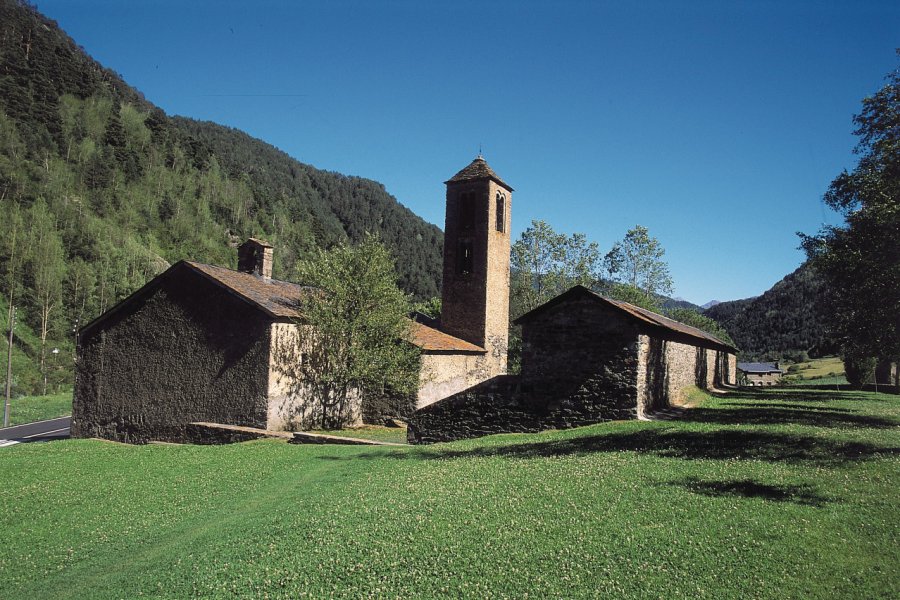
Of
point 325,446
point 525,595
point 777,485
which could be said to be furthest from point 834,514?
point 325,446

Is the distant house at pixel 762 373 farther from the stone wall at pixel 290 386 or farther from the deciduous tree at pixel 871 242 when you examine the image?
the stone wall at pixel 290 386

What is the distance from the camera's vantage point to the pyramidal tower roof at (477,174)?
33656mm

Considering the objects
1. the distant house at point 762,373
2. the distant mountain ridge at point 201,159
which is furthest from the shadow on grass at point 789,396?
the distant house at point 762,373

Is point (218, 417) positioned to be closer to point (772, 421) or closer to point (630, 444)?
point (630, 444)

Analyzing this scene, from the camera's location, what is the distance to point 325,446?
1888cm

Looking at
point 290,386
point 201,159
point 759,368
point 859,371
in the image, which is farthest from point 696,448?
point 201,159

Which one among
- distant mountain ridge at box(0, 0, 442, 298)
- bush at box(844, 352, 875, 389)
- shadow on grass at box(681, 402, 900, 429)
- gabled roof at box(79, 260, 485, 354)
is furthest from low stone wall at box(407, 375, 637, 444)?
bush at box(844, 352, 875, 389)

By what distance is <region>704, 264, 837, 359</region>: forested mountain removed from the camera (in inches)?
4798

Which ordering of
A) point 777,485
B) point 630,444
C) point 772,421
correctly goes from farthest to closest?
point 772,421 < point 630,444 < point 777,485

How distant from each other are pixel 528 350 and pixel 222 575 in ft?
45.4

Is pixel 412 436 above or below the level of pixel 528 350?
below

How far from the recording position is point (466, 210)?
34.5 meters

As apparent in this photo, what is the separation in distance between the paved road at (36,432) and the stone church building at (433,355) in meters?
8.80

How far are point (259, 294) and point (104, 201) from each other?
84.3m
